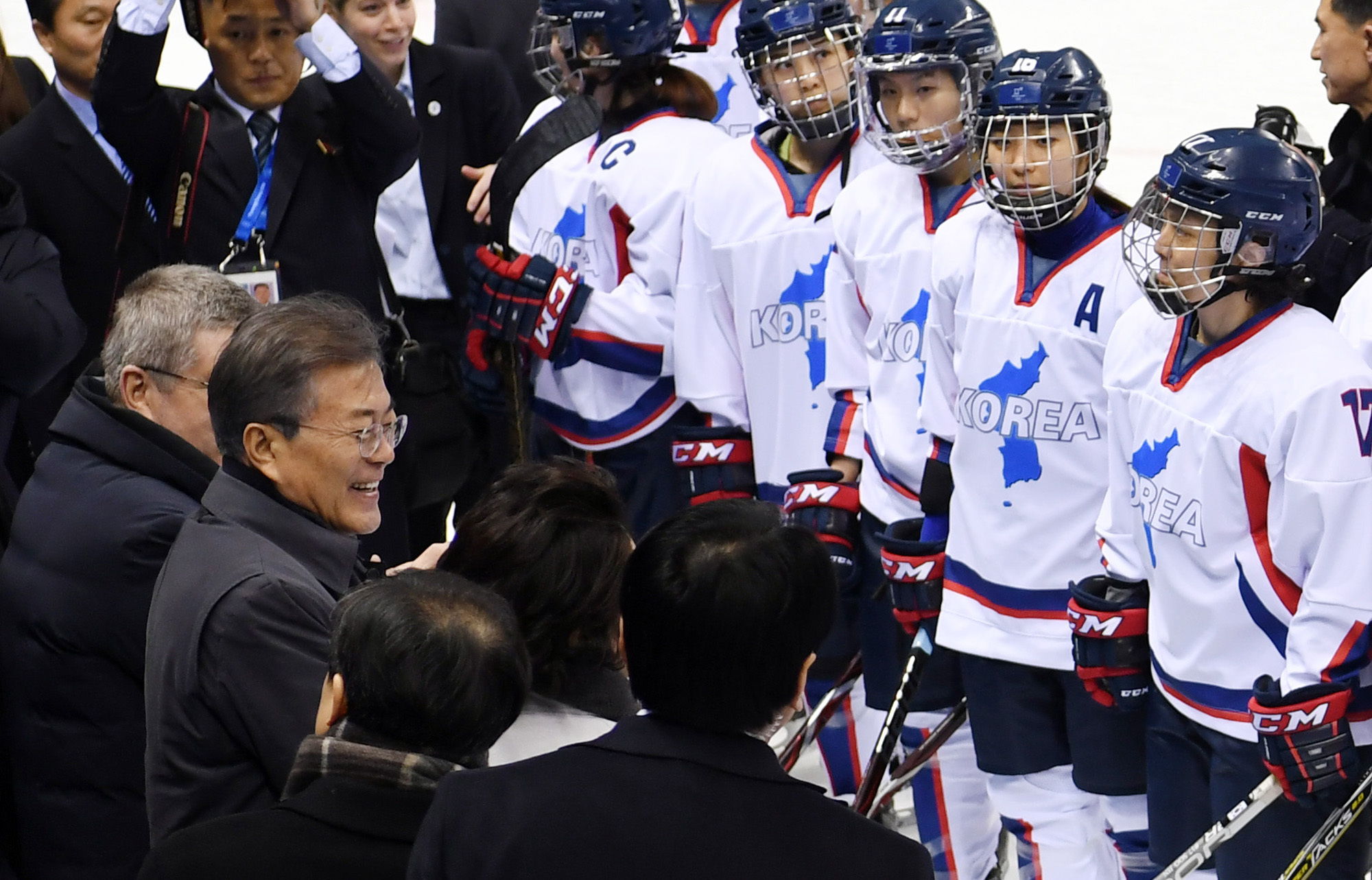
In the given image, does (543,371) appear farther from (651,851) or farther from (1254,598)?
(651,851)

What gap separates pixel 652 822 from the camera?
148cm

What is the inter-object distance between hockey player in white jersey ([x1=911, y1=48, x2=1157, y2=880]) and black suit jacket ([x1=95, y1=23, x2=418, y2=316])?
1246mm

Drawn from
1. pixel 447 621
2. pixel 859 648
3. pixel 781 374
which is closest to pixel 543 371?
pixel 781 374

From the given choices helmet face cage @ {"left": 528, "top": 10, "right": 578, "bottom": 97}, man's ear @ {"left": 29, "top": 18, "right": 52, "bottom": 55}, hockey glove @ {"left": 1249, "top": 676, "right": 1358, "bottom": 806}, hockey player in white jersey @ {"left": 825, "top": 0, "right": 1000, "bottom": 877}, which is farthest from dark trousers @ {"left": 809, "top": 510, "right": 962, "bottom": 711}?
man's ear @ {"left": 29, "top": 18, "right": 52, "bottom": 55}

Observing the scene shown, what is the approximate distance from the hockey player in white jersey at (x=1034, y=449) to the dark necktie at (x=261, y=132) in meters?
1.44

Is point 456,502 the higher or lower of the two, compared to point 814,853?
lower

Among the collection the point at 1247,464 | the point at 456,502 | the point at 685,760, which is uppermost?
the point at 685,760

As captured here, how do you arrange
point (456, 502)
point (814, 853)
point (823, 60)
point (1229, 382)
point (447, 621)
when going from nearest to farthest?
1. point (814, 853)
2. point (447, 621)
3. point (1229, 382)
4. point (823, 60)
5. point (456, 502)

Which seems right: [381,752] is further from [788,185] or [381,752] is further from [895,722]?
[788,185]

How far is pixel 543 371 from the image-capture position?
3.86 meters

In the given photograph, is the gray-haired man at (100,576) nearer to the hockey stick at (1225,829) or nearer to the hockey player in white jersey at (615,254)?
the hockey player in white jersey at (615,254)

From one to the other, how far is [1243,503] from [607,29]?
1618 millimetres

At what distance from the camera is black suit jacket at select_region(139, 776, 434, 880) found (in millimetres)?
1591

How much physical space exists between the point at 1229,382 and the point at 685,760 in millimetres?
1306
